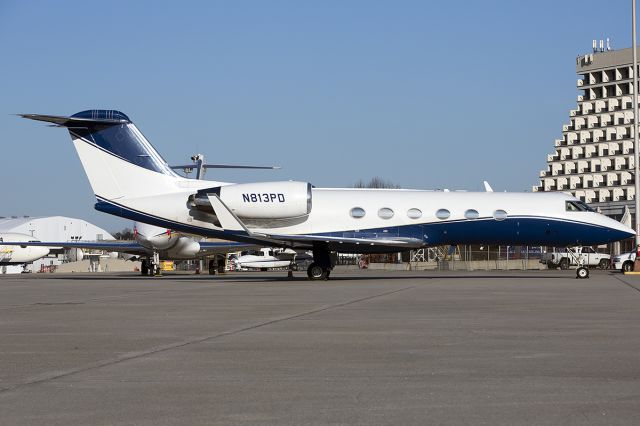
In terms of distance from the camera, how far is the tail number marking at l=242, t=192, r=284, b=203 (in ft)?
109

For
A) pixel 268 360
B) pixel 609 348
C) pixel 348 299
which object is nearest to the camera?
pixel 268 360

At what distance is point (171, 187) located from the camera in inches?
1373

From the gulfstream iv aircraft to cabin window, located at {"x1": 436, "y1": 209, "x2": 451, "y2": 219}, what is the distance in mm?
36

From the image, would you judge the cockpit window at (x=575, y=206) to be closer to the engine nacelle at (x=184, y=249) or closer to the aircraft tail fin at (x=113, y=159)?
the aircraft tail fin at (x=113, y=159)

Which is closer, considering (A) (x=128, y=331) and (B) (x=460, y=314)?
(A) (x=128, y=331)

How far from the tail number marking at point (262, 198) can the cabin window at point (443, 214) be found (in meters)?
5.61

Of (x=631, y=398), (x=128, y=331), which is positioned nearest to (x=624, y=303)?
(x=128, y=331)

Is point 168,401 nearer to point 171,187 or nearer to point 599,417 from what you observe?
point 599,417

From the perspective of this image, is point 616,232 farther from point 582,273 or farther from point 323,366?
point 323,366

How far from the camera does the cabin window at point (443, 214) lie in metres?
33.6

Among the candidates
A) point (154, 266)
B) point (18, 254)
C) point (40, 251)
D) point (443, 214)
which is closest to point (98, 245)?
point (154, 266)

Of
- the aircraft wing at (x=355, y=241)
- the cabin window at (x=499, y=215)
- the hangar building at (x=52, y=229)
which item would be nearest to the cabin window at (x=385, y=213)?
the aircraft wing at (x=355, y=241)

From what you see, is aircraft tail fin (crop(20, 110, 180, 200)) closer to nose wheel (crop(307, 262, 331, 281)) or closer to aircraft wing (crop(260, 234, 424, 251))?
aircraft wing (crop(260, 234, 424, 251))

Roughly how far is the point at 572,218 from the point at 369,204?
740cm
